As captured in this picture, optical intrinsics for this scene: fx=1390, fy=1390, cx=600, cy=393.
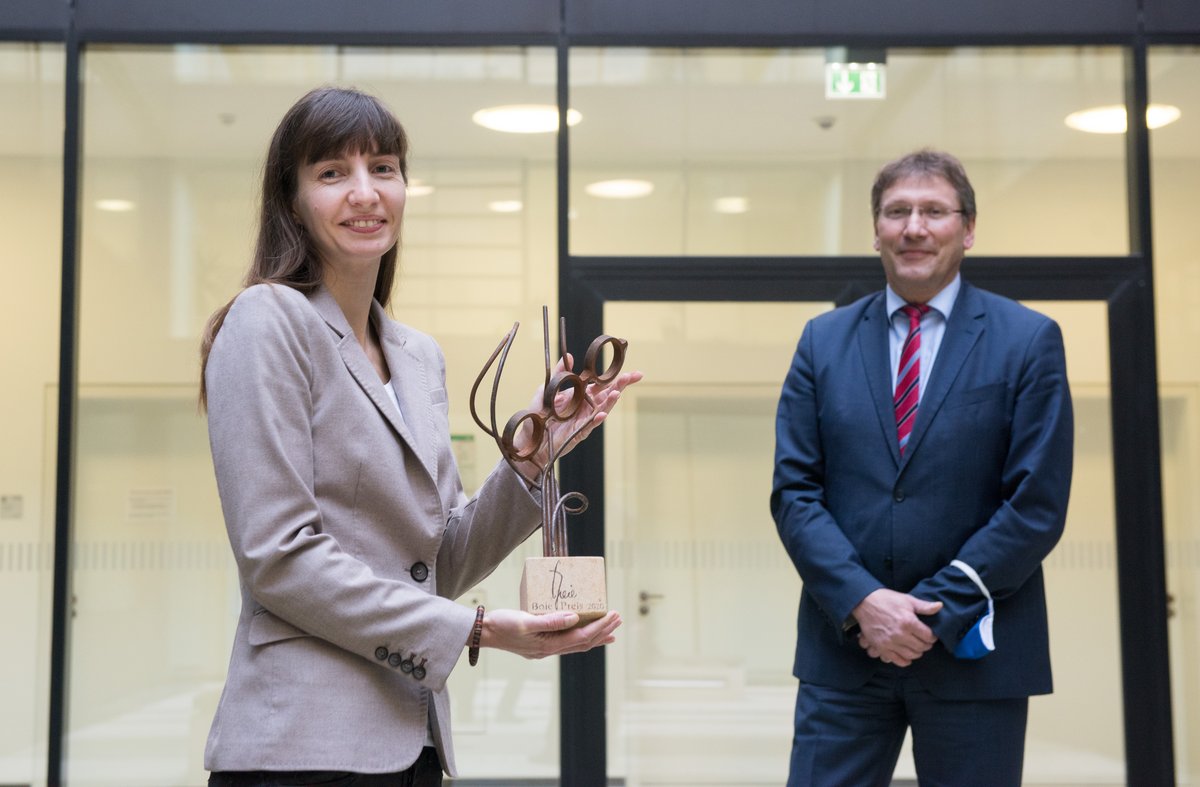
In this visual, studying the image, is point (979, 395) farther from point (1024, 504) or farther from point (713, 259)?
point (713, 259)

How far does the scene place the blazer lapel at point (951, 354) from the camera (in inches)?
119

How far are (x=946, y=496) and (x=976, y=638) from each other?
0.31 meters

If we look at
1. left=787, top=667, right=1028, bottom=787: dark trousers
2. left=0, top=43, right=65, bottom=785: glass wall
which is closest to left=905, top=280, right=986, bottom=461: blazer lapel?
left=787, top=667, right=1028, bottom=787: dark trousers

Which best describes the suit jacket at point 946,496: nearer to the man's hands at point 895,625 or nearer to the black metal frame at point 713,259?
the man's hands at point 895,625

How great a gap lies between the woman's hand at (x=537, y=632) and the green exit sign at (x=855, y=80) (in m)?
3.41

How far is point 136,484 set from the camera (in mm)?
4727

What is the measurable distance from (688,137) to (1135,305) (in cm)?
163

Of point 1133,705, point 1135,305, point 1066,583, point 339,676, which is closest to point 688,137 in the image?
point 1135,305

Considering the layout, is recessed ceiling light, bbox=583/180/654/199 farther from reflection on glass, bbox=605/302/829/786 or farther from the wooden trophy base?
the wooden trophy base

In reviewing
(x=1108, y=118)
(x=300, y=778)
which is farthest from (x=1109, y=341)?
(x=300, y=778)

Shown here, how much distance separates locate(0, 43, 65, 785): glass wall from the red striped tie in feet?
9.79

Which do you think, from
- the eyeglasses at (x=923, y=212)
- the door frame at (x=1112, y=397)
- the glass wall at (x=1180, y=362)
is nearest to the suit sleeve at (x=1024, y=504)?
the eyeglasses at (x=923, y=212)

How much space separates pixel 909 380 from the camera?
3.13 meters

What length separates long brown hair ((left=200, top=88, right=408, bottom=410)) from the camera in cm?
182
